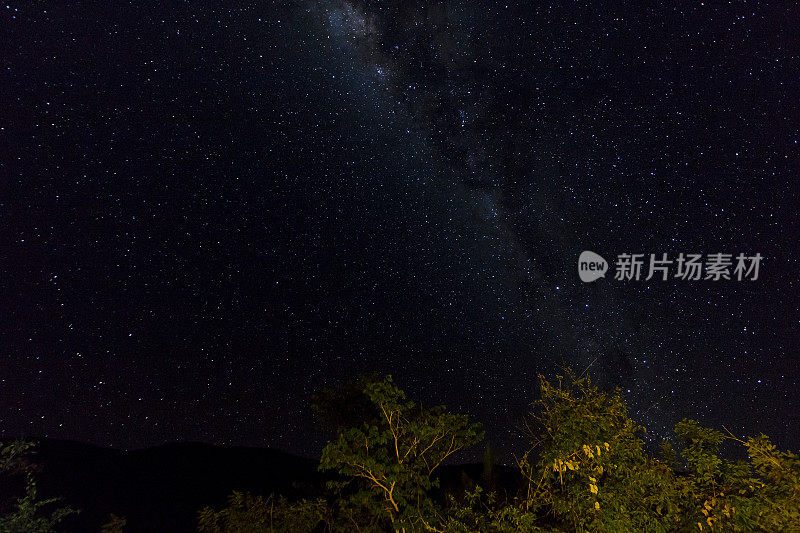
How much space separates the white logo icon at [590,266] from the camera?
32.9ft

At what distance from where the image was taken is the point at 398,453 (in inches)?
295

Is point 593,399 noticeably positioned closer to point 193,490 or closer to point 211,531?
point 211,531

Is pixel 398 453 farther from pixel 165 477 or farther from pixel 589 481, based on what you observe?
pixel 165 477

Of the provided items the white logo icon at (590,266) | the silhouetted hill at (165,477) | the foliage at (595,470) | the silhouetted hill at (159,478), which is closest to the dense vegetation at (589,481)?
the foliage at (595,470)

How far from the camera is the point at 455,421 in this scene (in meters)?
8.15

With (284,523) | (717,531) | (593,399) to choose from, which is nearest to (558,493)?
(593,399)

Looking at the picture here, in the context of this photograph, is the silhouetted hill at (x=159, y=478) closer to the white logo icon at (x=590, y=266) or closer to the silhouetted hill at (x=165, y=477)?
the silhouetted hill at (x=165, y=477)

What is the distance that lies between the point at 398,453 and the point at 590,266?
23.4 ft

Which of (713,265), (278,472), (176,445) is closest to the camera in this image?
(713,265)

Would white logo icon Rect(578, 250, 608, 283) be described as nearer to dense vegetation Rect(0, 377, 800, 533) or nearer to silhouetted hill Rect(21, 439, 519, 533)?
dense vegetation Rect(0, 377, 800, 533)

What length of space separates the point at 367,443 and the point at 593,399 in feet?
13.9

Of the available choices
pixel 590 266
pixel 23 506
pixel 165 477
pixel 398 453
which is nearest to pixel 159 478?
pixel 165 477

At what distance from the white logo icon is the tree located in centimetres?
526

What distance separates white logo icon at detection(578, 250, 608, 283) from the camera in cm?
1004
